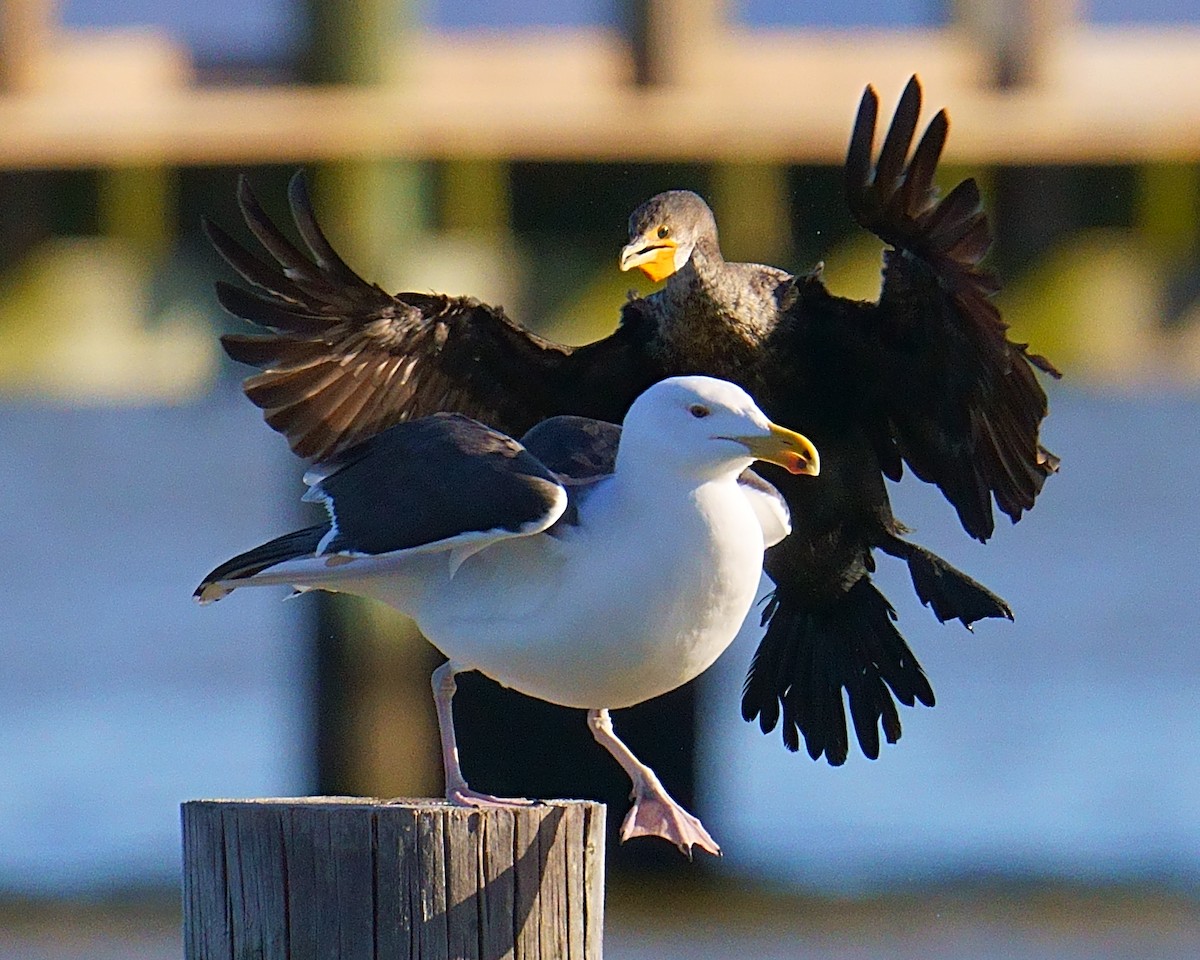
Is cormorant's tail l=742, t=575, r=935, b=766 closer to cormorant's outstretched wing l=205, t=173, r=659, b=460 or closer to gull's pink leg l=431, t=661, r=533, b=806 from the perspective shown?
cormorant's outstretched wing l=205, t=173, r=659, b=460

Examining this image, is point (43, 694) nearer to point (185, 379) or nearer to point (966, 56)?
point (185, 379)

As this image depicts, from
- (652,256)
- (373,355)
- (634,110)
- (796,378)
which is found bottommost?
(796,378)

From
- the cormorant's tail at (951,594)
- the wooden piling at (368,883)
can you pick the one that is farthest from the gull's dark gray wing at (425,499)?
the cormorant's tail at (951,594)

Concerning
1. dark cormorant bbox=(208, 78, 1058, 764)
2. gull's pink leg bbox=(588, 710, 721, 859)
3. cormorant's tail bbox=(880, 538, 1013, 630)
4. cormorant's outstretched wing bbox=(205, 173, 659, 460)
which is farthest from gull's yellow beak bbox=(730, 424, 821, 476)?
cormorant's outstretched wing bbox=(205, 173, 659, 460)

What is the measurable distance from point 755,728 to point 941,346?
8.73m

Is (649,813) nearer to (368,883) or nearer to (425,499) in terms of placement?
(425,499)

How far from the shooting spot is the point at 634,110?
33.1 ft

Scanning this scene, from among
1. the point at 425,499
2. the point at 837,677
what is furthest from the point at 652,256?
the point at 425,499

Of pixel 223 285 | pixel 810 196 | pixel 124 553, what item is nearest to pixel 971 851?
pixel 810 196

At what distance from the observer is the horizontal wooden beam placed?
10070 mm

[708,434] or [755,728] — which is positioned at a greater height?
[708,434]

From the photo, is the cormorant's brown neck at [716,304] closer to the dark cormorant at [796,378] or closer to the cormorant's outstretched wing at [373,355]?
the dark cormorant at [796,378]

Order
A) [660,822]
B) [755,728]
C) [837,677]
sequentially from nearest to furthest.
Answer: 1. [660,822]
2. [837,677]
3. [755,728]

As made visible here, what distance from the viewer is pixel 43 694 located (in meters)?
18.8
